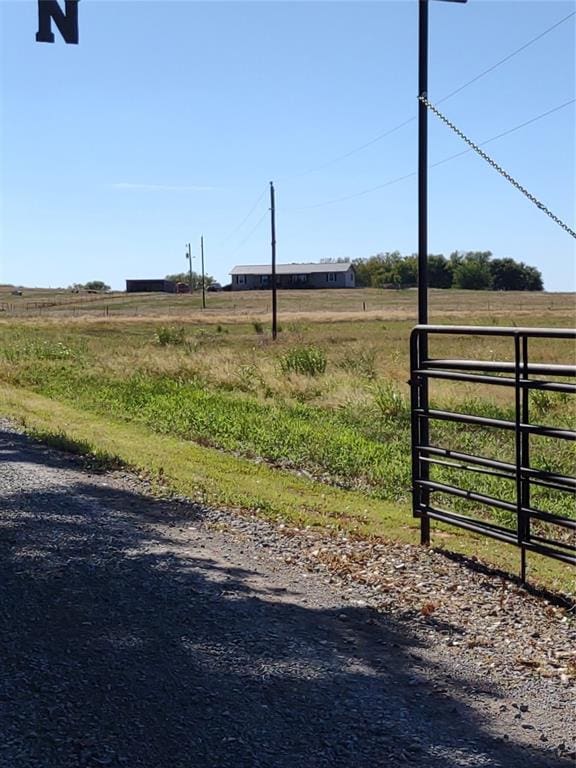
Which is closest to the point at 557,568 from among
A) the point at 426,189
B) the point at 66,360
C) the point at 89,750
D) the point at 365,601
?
the point at 365,601

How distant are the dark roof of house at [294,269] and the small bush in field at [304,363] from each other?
122 m

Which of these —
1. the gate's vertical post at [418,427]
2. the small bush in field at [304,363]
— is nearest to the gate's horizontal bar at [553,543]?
the gate's vertical post at [418,427]

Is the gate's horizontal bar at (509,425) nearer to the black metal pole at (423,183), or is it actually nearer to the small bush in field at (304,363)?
the black metal pole at (423,183)

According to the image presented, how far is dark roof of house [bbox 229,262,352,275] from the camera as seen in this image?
481 feet

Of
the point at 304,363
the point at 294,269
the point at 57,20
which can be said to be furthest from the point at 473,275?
the point at 57,20

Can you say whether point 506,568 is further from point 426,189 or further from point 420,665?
point 426,189

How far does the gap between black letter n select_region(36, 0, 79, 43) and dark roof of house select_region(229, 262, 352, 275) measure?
136540mm

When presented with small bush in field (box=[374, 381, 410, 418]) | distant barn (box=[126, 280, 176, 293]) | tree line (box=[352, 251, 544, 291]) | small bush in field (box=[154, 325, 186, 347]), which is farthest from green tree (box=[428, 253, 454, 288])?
small bush in field (box=[374, 381, 410, 418])

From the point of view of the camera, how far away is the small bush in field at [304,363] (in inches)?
890

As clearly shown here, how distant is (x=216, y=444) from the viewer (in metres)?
13.1

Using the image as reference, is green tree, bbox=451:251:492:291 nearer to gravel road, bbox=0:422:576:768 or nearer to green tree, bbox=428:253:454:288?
green tree, bbox=428:253:454:288

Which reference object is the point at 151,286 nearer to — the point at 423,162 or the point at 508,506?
the point at 423,162

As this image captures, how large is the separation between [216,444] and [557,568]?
6.58 metres

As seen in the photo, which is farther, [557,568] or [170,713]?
[557,568]
